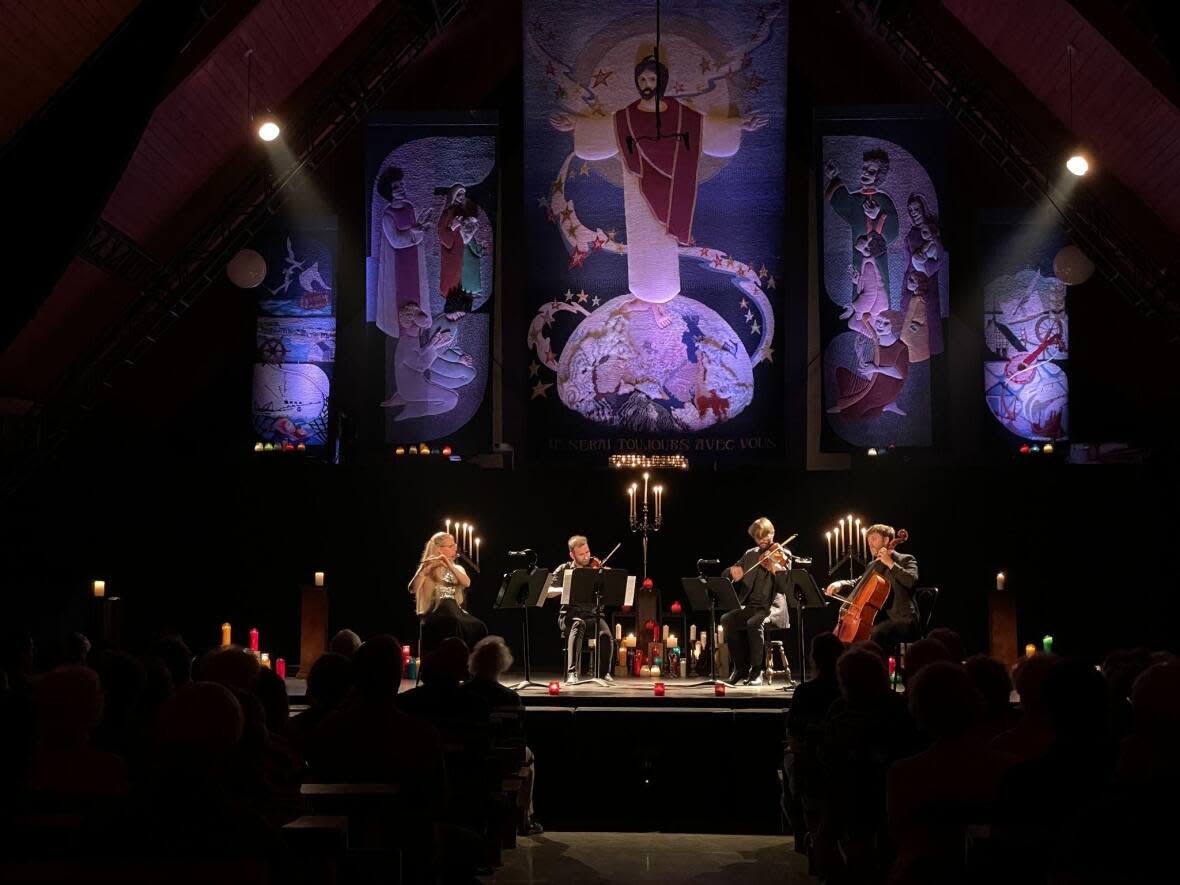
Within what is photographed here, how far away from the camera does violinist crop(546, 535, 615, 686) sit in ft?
37.2

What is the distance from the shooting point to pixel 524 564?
45.3ft

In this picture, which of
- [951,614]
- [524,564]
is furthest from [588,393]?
[951,614]

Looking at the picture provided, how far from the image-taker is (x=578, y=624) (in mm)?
11469

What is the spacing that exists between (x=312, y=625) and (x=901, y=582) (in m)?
5.29

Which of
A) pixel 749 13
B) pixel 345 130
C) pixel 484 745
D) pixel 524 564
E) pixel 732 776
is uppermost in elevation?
pixel 749 13

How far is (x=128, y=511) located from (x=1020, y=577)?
8.60 m

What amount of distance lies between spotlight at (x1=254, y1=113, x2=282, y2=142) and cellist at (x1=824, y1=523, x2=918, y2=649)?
6242 millimetres

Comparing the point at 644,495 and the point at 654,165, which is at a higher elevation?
the point at 654,165

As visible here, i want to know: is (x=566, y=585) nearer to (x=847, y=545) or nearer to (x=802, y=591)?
(x=802, y=591)

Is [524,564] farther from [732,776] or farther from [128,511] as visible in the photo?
[732,776]

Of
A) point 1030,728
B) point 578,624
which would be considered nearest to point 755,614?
point 578,624

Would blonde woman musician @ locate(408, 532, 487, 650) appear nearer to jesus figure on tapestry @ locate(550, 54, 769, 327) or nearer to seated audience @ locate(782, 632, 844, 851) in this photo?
jesus figure on tapestry @ locate(550, 54, 769, 327)

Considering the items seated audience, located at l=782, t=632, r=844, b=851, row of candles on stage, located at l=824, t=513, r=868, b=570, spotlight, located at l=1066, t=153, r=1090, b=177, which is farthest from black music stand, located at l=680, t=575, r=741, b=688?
spotlight, located at l=1066, t=153, r=1090, b=177

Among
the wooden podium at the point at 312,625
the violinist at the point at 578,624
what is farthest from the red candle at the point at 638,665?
the wooden podium at the point at 312,625
